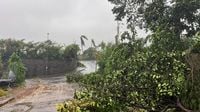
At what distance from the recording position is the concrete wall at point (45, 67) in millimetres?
55844

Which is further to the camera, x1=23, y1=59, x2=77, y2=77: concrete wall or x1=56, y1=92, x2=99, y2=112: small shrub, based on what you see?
x1=23, y1=59, x2=77, y2=77: concrete wall

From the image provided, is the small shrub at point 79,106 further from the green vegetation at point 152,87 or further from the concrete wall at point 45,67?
the concrete wall at point 45,67

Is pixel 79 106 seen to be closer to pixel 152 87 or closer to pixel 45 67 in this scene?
pixel 152 87

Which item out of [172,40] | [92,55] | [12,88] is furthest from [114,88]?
[92,55]

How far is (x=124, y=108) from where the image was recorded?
1191cm

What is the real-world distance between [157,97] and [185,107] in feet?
2.55

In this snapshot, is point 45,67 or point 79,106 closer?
point 79,106

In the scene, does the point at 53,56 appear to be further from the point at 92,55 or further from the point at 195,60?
the point at 195,60

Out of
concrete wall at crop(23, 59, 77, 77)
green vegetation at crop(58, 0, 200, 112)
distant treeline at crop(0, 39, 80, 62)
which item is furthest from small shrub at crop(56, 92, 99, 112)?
distant treeline at crop(0, 39, 80, 62)

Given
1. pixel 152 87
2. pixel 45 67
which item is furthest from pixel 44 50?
pixel 152 87

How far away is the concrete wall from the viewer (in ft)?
183

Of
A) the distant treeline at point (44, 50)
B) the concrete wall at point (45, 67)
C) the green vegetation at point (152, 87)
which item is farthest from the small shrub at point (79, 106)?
the distant treeline at point (44, 50)

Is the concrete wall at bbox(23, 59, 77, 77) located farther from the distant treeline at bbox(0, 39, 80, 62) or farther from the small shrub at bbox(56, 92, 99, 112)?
the small shrub at bbox(56, 92, 99, 112)

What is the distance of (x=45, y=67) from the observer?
186ft
